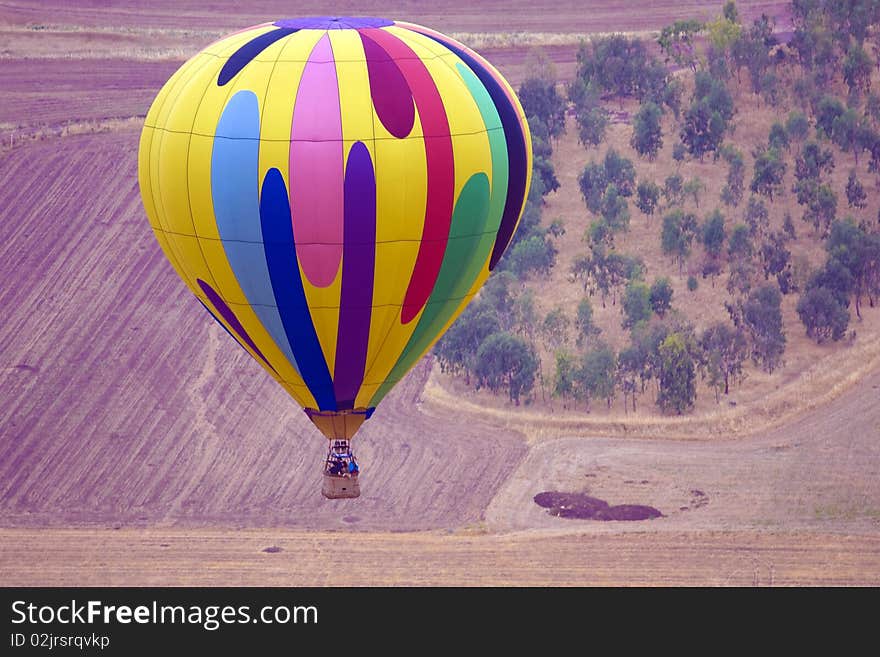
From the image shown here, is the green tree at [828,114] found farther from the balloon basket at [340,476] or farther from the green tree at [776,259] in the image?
the balloon basket at [340,476]

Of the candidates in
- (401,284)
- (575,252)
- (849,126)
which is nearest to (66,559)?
(401,284)

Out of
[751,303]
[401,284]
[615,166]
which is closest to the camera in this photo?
[401,284]

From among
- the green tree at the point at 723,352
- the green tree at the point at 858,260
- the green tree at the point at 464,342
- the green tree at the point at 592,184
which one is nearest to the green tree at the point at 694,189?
the green tree at the point at 592,184

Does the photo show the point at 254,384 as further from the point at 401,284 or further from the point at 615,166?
the point at 401,284

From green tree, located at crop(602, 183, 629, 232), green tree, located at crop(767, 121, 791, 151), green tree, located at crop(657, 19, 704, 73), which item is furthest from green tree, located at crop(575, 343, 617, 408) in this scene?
green tree, located at crop(657, 19, 704, 73)

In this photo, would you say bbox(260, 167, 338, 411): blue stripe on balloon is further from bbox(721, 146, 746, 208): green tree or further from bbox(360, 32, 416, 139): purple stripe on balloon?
bbox(721, 146, 746, 208): green tree

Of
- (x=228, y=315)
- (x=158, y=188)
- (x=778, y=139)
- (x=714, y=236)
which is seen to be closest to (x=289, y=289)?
(x=228, y=315)
